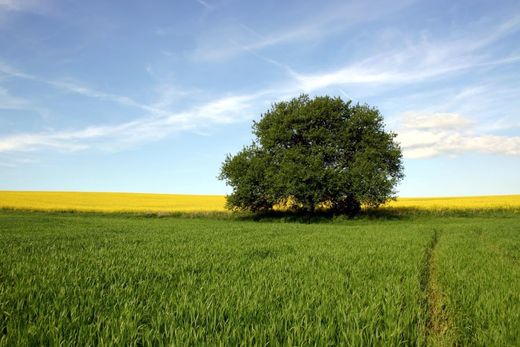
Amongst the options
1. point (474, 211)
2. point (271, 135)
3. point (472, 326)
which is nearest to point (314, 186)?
point (271, 135)

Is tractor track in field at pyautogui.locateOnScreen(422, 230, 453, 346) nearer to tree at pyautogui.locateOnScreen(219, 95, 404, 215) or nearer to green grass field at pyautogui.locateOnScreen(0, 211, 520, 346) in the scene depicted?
green grass field at pyautogui.locateOnScreen(0, 211, 520, 346)

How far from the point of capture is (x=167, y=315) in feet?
14.9

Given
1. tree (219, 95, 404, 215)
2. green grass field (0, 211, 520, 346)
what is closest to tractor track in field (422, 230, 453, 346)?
green grass field (0, 211, 520, 346)

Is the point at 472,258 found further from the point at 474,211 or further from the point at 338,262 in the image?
the point at 474,211

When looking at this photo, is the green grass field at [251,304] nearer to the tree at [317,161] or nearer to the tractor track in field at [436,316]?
the tractor track in field at [436,316]

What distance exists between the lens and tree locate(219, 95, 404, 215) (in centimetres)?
3975

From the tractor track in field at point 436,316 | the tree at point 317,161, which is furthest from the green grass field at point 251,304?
the tree at point 317,161

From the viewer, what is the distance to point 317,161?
130 ft

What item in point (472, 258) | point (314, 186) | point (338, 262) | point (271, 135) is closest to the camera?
point (338, 262)

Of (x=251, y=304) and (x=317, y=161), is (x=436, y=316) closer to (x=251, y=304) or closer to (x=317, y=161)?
(x=251, y=304)

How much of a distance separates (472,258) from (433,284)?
4.80m

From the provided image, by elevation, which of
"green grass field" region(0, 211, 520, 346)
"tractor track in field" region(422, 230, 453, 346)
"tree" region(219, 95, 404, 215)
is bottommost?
"tractor track in field" region(422, 230, 453, 346)

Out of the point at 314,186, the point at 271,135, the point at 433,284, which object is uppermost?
the point at 271,135

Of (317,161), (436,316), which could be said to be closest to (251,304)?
(436,316)
